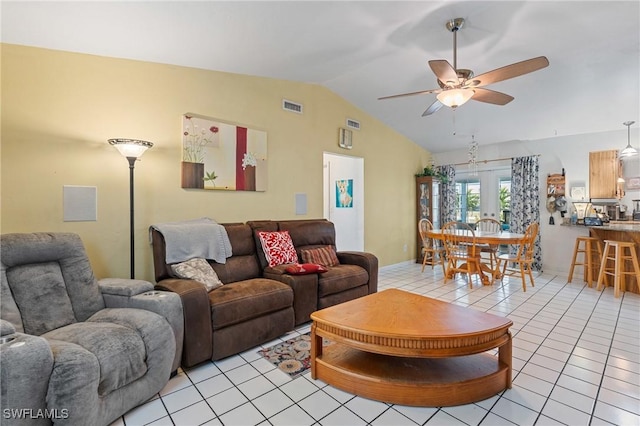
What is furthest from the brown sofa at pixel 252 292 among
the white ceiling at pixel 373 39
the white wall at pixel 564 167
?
the white wall at pixel 564 167

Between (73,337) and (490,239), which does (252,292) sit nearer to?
(73,337)

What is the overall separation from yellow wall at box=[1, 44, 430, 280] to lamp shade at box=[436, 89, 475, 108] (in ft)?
6.44

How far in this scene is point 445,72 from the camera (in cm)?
245

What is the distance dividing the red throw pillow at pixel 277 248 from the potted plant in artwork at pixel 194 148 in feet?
2.87

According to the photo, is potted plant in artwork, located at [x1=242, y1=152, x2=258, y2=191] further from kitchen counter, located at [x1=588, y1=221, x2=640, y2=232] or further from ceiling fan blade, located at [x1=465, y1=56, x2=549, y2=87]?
kitchen counter, located at [x1=588, y1=221, x2=640, y2=232]

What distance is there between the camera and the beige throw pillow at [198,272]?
2.54m

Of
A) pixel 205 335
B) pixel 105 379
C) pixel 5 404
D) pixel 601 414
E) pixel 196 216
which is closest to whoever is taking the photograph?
pixel 5 404

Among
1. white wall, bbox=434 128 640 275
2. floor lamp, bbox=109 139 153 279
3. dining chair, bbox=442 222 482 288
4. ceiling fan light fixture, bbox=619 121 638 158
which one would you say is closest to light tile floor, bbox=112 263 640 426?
floor lamp, bbox=109 139 153 279

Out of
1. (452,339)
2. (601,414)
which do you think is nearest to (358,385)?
(452,339)

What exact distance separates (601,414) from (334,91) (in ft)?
14.0

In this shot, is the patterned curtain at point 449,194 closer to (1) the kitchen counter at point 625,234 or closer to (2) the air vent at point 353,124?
(1) the kitchen counter at point 625,234

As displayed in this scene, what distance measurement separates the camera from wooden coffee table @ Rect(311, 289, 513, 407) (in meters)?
1.75

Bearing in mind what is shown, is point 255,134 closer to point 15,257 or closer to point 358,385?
point 15,257

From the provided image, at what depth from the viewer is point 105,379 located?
1515mm
